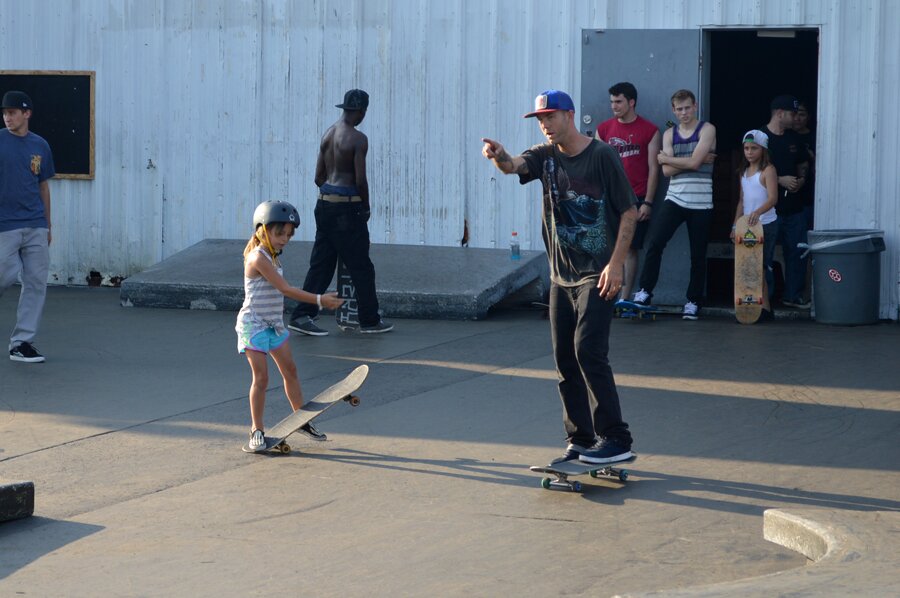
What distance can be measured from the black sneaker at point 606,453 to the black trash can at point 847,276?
21.1 feet

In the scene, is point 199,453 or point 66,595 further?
point 199,453

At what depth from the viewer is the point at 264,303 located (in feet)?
26.0

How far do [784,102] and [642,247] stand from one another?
2130mm

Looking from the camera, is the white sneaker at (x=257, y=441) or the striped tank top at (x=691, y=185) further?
the striped tank top at (x=691, y=185)

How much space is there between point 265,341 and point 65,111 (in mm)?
9561

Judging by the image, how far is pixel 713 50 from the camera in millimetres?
20906

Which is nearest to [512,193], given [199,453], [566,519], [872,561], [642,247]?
[642,247]

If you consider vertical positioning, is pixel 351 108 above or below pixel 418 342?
above

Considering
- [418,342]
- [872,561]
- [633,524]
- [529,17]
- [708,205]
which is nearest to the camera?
[872,561]

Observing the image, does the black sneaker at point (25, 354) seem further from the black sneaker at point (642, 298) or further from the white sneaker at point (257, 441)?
the black sneaker at point (642, 298)


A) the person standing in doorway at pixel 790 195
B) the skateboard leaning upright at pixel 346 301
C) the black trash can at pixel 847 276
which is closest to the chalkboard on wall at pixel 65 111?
the skateboard leaning upright at pixel 346 301

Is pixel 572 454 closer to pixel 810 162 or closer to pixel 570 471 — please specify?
pixel 570 471

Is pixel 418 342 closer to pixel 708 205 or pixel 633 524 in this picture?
pixel 708 205

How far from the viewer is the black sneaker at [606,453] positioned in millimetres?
6898
